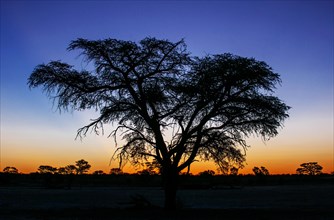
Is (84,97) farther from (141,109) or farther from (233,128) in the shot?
(233,128)

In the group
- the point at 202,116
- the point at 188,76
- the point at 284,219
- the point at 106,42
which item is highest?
the point at 106,42

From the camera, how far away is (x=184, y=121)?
24953 millimetres

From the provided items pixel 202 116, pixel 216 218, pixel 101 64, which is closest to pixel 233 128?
pixel 202 116

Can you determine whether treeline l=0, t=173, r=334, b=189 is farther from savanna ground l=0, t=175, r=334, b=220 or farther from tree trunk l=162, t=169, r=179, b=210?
tree trunk l=162, t=169, r=179, b=210

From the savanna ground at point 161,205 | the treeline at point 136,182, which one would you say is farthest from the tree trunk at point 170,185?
the treeline at point 136,182

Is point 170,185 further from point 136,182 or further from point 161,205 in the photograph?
point 136,182

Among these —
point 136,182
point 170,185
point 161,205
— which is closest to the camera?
point 170,185

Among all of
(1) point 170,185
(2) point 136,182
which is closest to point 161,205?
(1) point 170,185

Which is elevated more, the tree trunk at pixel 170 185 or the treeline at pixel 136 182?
the treeline at pixel 136 182

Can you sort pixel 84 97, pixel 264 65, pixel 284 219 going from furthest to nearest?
pixel 84 97 < pixel 264 65 < pixel 284 219

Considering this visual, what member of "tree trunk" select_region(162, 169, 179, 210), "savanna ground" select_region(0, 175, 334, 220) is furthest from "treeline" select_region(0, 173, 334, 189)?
"tree trunk" select_region(162, 169, 179, 210)

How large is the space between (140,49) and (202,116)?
189 inches

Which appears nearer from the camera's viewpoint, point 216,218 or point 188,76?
point 216,218

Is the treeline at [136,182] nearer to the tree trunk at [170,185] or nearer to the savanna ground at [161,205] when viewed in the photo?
the savanna ground at [161,205]
